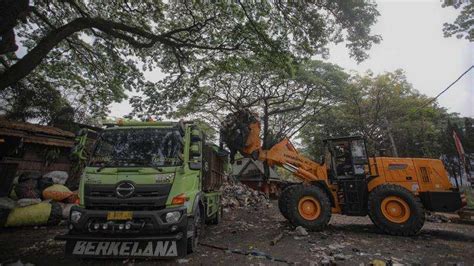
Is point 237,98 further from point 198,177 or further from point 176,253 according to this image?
point 176,253

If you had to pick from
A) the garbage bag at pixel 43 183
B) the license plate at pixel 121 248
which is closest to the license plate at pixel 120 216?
the license plate at pixel 121 248

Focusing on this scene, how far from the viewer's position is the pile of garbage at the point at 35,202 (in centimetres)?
635

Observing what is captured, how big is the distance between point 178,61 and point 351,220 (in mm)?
8163

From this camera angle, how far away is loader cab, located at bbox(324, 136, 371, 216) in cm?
745

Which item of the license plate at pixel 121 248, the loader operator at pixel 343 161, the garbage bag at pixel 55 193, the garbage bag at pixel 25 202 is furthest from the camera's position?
the loader operator at pixel 343 161

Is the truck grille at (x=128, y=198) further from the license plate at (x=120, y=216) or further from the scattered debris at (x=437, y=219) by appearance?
the scattered debris at (x=437, y=219)

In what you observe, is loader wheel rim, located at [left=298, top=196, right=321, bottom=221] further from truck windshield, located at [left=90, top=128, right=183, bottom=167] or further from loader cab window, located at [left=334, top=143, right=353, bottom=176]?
truck windshield, located at [left=90, top=128, right=183, bottom=167]

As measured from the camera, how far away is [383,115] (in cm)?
2052

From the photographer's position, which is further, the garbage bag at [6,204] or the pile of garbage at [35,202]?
the pile of garbage at [35,202]

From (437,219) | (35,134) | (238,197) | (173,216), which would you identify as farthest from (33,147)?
(437,219)

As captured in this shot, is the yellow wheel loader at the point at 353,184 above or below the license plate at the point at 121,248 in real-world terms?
above

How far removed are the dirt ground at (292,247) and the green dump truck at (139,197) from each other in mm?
474

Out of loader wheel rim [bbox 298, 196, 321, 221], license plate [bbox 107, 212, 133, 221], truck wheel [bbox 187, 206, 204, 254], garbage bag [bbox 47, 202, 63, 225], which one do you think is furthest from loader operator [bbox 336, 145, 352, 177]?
garbage bag [bbox 47, 202, 63, 225]

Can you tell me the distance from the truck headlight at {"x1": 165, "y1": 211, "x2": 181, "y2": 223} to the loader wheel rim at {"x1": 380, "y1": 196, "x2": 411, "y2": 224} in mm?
5335
